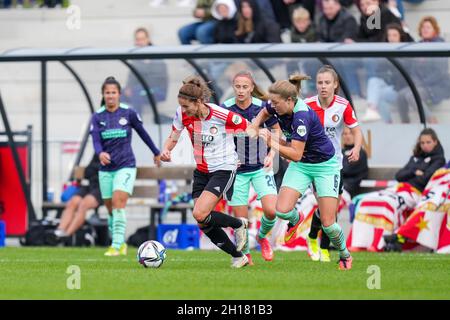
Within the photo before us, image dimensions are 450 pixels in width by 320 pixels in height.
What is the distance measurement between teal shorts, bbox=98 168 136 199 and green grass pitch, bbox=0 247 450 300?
0.85 metres

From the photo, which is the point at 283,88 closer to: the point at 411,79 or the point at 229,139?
the point at 229,139

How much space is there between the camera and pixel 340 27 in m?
20.2

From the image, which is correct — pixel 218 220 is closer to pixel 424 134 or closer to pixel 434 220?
pixel 434 220

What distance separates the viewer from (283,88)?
39.5 ft

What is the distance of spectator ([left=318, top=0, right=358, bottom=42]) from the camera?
20.1 metres

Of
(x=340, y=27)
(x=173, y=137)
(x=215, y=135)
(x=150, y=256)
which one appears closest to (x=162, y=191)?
(x=340, y=27)

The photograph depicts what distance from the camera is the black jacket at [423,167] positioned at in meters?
17.2

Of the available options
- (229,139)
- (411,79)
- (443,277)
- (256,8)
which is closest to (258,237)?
(229,139)

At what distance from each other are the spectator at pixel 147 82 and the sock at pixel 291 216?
21.8ft

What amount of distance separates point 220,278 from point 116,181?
458 centimetres

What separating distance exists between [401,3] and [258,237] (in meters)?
8.35

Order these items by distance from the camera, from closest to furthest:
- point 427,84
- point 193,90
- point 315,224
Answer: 1. point 193,90
2. point 315,224
3. point 427,84

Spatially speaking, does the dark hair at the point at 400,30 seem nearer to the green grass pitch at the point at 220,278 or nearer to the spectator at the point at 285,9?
the spectator at the point at 285,9

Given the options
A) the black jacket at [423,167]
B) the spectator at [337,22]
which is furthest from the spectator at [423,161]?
the spectator at [337,22]
